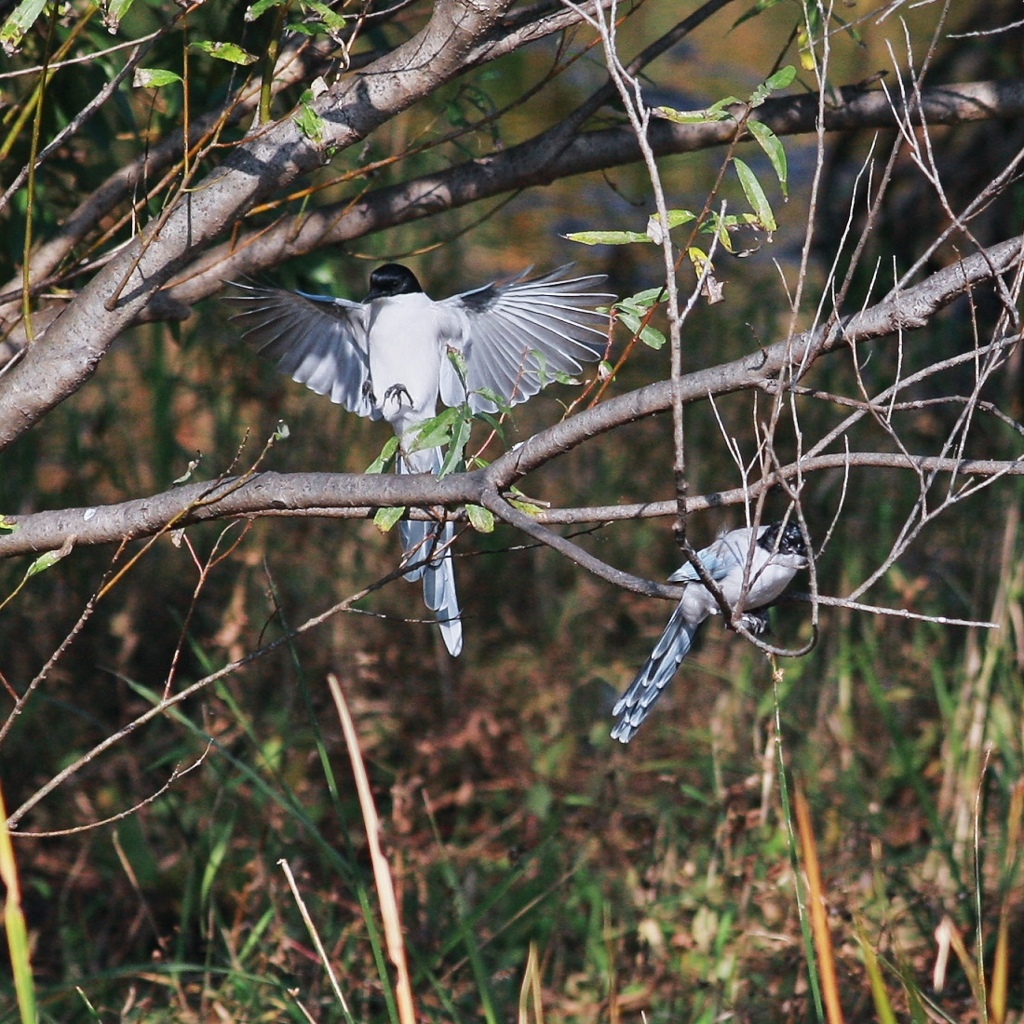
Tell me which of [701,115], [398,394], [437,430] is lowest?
[398,394]

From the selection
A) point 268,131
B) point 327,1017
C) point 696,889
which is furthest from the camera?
point 696,889

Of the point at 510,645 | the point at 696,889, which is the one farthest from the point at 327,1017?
the point at 510,645

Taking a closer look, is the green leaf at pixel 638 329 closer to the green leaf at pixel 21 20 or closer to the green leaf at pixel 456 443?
the green leaf at pixel 456 443

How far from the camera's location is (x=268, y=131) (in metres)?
2.01

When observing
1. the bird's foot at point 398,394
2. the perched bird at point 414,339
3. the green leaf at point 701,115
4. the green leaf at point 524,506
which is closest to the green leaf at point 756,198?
the green leaf at point 701,115

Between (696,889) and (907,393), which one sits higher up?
(907,393)

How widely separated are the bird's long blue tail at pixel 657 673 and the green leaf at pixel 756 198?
43.9 inches

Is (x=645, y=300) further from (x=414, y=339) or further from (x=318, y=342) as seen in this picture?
(x=318, y=342)

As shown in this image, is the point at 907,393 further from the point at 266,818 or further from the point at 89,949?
the point at 89,949

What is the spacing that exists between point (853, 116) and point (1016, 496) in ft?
6.11

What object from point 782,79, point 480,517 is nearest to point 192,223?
point 480,517

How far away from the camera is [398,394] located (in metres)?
3.31

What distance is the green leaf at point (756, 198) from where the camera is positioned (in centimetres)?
171

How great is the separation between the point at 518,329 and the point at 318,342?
510mm
